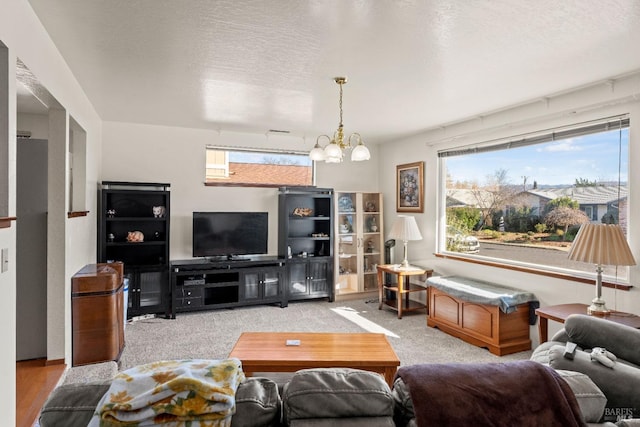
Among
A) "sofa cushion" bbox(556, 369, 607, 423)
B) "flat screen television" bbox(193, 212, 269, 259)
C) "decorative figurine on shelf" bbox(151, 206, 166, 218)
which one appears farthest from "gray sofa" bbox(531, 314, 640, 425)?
"decorative figurine on shelf" bbox(151, 206, 166, 218)

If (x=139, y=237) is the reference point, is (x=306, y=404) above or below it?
below

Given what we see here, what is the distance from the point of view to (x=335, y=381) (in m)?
1.12

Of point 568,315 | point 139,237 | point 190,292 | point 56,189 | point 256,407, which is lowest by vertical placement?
point 190,292

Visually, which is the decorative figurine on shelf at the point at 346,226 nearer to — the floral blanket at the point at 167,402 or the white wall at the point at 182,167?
the white wall at the point at 182,167

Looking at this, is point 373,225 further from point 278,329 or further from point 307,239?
point 278,329

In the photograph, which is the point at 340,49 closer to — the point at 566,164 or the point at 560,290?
the point at 566,164

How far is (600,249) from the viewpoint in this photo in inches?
113

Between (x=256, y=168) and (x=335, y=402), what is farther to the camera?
(x=256, y=168)

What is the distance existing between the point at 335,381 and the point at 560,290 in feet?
11.0

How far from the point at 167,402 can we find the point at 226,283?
421 cm

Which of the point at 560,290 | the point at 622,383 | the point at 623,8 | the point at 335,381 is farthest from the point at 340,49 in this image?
the point at 560,290

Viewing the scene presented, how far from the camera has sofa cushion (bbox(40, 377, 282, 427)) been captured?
1.02 m

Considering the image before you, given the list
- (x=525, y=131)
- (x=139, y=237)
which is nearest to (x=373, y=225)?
(x=525, y=131)

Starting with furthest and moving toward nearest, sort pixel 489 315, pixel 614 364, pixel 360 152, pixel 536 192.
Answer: pixel 536 192, pixel 489 315, pixel 360 152, pixel 614 364
